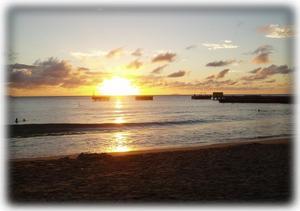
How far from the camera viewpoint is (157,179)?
9695mm

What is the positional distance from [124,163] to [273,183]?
194 inches

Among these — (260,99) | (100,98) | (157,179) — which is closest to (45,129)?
(157,179)

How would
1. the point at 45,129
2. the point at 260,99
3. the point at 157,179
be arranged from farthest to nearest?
the point at 260,99 < the point at 45,129 < the point at 157,179

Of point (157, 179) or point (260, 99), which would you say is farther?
point (260, 99)

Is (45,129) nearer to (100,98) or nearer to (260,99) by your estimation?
(260,99)

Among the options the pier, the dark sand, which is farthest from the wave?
the pier

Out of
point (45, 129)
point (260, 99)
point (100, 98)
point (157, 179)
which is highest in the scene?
point (100, 98)

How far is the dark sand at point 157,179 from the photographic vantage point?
8203 mm

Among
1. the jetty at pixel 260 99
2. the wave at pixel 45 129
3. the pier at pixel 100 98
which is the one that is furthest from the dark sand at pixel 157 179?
the pier at pixel 100 98

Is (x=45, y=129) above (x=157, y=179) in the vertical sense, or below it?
below

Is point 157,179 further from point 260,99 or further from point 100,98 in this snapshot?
point 100,98

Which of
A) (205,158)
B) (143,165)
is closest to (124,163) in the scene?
(143,165)

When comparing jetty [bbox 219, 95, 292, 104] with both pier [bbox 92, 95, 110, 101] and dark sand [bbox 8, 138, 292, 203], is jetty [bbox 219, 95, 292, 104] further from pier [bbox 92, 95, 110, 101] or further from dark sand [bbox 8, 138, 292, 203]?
dark sand [bbox 8, 138, 292, 203]

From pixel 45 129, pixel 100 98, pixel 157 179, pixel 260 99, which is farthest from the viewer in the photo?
pixel 100 98
